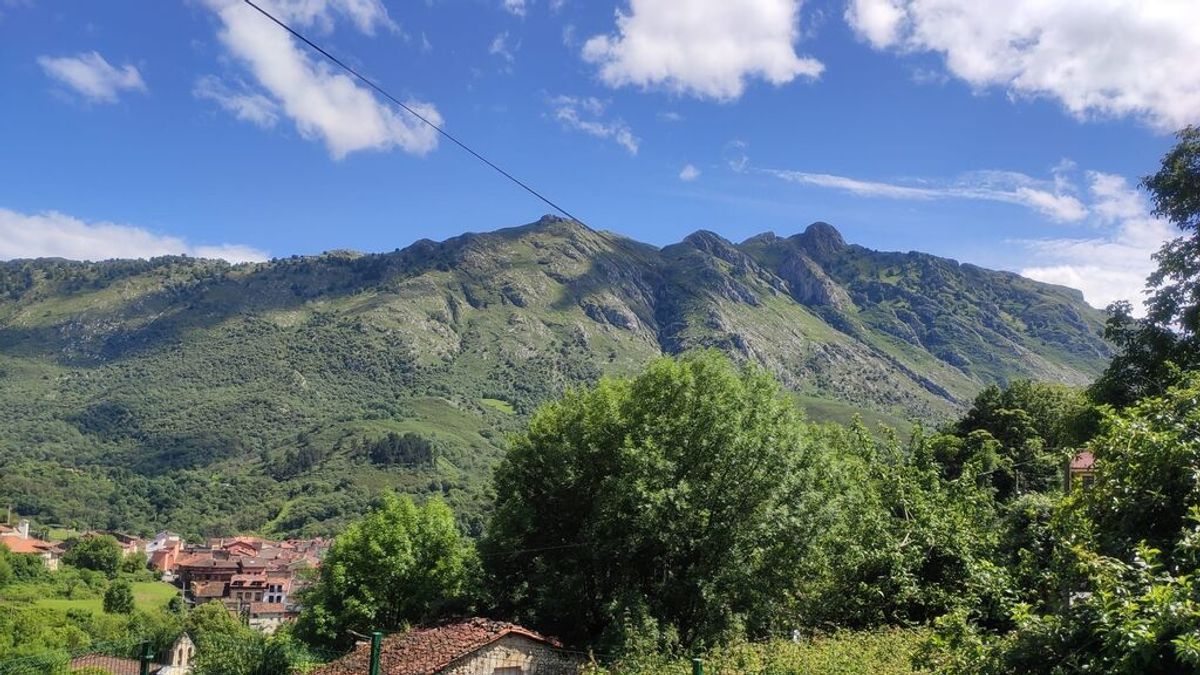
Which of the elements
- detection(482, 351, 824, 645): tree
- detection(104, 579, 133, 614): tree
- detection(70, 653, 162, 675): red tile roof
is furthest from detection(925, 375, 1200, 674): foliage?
detection(104, 579, 133, 614): tree

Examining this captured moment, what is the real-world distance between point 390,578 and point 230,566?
4313 inches

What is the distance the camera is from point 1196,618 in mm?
4059

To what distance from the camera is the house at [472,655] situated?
1327 cm

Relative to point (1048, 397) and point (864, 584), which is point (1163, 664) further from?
point (1048, 397)

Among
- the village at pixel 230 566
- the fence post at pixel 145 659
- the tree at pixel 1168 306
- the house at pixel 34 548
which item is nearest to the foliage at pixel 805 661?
the fence post at pixel 145 659

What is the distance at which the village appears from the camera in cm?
10019

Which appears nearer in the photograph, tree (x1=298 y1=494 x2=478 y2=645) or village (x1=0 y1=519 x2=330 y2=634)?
tree (x1=298 y1=494 x2=478 y2=645)

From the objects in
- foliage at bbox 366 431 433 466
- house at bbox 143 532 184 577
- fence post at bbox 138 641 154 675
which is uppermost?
fence post at bbox 138 641 154 675

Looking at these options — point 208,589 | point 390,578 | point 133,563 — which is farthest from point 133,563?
point 390,578

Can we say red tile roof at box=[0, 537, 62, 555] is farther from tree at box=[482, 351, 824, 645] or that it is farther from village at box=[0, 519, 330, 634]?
tree at box=[482, 351, 824, 645]

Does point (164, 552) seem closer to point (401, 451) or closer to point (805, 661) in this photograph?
point (401, 451)

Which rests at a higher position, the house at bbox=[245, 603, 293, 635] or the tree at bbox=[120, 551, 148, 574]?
the tree at bbox=[120, 551, 148, 574]

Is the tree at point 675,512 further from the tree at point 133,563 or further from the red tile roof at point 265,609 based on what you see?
the tree at point 133,563

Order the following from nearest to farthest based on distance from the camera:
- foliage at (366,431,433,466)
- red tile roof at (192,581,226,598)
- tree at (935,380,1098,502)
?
tree at (935,380,1098,502), red tile roof at (192,581,226,598), foliage at (366,431,433,466)
